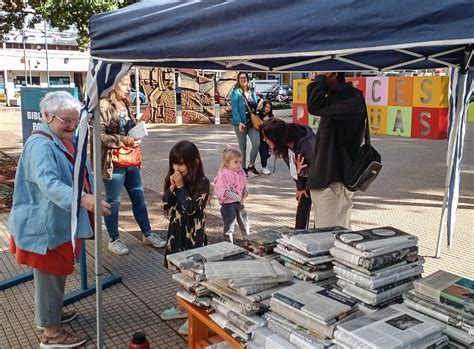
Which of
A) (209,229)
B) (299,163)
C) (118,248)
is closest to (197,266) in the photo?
(299,163)

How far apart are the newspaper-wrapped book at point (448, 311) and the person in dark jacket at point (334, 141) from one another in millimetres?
1232

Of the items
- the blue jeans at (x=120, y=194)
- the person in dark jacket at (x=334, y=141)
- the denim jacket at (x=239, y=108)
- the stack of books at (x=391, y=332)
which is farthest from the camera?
the denim jacket at (x=239, y=108)

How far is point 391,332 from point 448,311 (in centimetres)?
36

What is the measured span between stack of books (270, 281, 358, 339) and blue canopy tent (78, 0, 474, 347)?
1.12 m

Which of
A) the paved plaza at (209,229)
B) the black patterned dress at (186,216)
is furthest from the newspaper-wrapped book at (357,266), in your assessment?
the paved plaza at (209,229)

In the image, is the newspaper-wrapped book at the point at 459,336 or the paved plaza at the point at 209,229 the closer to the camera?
the newspaper-wrapped book at the point at 459,336

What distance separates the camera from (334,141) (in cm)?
342

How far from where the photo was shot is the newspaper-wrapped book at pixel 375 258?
2.35 m

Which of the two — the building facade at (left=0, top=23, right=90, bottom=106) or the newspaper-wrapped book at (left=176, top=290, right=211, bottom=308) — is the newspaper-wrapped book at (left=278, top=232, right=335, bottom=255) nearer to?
the newspaper-wrapped book at (left=176, top=290, right=211, bottom=308)

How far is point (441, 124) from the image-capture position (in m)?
13.3

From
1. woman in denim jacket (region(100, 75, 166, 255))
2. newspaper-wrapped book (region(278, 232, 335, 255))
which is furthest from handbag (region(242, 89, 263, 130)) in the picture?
newspaper-wrapped book (region(278, 232, 335, 255))

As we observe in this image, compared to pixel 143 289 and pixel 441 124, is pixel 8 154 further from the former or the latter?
pixel 441 124

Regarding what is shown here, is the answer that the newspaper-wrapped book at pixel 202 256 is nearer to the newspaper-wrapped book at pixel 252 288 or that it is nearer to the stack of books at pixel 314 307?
the newspaper-wrapped book at pixel 252 288

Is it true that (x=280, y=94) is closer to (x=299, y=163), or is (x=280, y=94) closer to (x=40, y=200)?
(x=299, y=163)
